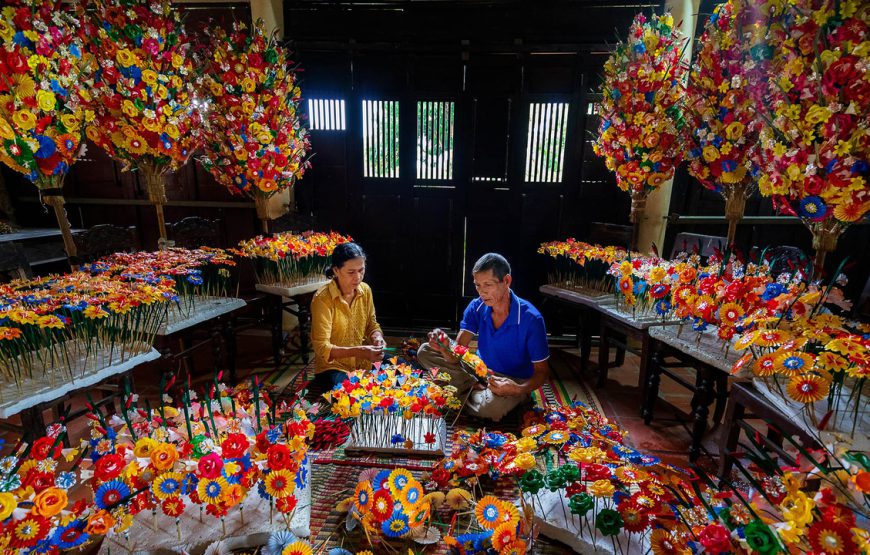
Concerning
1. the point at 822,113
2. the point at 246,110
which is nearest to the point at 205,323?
the point at 246,110

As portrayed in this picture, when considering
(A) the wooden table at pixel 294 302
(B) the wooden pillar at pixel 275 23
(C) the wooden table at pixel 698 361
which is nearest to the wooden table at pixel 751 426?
(C) the wooden table at pixel 698 361

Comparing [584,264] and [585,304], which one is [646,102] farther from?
[585,304]

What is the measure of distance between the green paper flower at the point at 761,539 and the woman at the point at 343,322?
2.17 metres

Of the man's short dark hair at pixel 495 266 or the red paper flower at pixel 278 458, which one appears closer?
the red paper flower at pixel 278 458

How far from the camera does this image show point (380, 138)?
484 cm

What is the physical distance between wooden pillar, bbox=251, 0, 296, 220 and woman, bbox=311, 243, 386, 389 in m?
2.11

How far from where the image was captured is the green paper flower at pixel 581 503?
4.77 feet

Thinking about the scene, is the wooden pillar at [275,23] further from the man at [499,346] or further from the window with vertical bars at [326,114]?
the man at [499,346]

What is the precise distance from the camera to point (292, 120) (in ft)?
12.5

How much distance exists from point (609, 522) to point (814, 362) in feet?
3.13

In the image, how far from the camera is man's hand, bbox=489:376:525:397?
2.58m

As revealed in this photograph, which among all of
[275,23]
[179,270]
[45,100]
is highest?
[275,23]

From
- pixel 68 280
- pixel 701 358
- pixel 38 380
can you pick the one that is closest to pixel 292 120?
Result: pixel 68 280

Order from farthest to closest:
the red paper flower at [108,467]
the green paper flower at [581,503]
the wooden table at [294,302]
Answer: the wooden table at [294,302]
the green paper flower at [581,503]
the red paper flower at [108,467]
